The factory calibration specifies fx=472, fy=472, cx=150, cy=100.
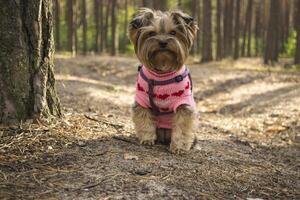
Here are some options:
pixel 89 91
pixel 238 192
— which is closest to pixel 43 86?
pixel 238 192

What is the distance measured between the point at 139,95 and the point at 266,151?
2.76 meters

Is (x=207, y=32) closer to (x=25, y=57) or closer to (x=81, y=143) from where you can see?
(x=81, y=143)

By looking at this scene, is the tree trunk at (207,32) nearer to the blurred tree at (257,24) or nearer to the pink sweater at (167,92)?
the pink sweater at (167,92)

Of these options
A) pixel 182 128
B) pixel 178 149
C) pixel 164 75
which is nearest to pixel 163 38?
pixel 164 75

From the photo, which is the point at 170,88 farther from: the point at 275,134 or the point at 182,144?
the point at 275,134

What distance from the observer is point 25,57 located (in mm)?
5375

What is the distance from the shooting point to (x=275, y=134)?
951 cm

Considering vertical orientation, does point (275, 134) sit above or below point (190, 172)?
below

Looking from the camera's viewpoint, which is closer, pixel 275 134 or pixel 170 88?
pixel 170 88

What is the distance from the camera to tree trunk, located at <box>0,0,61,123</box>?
17.2 feet

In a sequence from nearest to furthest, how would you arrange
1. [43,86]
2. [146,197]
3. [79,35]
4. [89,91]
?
1. [146,197]
2. [43,86]
3. [89,91]
4. [79,35]

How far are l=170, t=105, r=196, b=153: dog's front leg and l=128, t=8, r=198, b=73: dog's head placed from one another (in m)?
0.57

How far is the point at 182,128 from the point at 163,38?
3.97ft

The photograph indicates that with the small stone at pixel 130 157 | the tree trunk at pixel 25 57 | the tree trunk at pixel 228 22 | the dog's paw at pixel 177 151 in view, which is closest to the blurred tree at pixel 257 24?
the tree trunk at pixel 228 22
